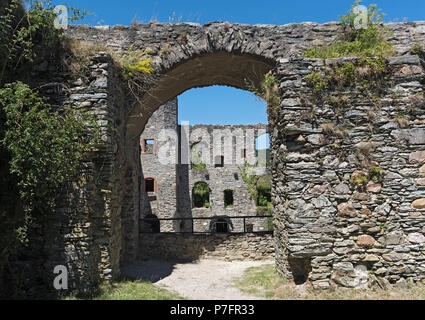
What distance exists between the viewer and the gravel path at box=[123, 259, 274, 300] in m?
5.66

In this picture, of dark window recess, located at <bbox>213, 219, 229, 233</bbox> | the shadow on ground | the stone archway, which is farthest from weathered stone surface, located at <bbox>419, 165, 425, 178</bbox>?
dark window recess, located at <bbox>213, 219, 229, 233</bbox>

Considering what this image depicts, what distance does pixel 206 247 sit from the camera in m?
8.71

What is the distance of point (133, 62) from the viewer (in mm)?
6496

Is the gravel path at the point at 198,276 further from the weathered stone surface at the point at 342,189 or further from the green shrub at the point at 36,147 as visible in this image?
the green shrub at the point at 36,147

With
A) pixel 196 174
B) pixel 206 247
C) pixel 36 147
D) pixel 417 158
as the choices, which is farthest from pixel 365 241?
pixel 196 174

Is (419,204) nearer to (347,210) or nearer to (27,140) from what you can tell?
(347,210)

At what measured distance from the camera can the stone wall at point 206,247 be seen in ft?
28.0

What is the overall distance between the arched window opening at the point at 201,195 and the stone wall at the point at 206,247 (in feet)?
34.8

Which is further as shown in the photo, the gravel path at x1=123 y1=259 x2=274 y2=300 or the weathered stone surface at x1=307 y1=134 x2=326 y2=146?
the gravel path at x1=123 y1=259 x2=274 y2=300

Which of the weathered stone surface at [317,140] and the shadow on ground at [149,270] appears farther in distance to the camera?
the shadow on ground at [149,270]

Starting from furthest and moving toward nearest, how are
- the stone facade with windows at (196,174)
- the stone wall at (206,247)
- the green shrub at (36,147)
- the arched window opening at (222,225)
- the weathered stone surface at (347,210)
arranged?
the arched window opening at (222,225), the stone facade with windows at (196,174), the stone wall at (206,247), the weathered stone surface at (347,210), the green shrub at (36,147)

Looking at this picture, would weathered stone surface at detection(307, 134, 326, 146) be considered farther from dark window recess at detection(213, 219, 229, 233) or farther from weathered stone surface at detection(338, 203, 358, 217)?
dark window recess at detection(213, 219, 229, 233)

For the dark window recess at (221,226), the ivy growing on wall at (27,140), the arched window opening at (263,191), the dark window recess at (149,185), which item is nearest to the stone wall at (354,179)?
the ivy growing on wall at (27,140)

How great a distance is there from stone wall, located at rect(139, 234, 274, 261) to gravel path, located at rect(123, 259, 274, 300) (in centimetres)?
26
